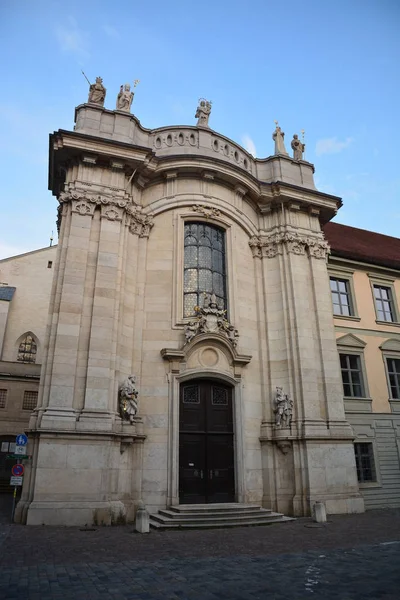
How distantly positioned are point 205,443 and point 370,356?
961 cm

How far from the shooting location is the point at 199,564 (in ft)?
24.5

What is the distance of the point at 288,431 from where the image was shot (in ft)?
50.5

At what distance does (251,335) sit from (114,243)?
6363 mm

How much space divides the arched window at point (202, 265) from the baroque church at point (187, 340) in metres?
0.06

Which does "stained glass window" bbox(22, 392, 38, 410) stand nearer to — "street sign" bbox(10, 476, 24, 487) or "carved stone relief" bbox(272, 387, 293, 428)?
"street sign" bbox(10, 476, 24, 487)

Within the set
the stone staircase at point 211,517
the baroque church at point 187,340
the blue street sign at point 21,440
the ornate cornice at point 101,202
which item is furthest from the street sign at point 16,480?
the ornate cornice at point 101,202

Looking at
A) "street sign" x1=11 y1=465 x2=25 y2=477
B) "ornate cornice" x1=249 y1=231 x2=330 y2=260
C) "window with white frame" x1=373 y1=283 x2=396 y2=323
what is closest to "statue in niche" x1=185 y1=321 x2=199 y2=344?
"ornate cornice" x1=249 y1=231 x2=330 y2=260

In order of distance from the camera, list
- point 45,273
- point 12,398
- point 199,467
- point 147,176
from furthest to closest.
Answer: point 45,273
point 12,398
point 147,176
point 199,467

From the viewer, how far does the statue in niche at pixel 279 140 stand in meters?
20.2

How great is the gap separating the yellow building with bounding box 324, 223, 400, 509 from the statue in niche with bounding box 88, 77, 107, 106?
40.2 feet

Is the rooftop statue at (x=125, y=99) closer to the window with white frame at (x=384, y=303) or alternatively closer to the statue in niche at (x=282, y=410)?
the statue in niche at (x=282, y=410)

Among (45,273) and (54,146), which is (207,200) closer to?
(54,146)

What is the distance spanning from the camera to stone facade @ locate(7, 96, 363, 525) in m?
12.5

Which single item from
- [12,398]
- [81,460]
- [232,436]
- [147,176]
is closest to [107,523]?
[81,460]
